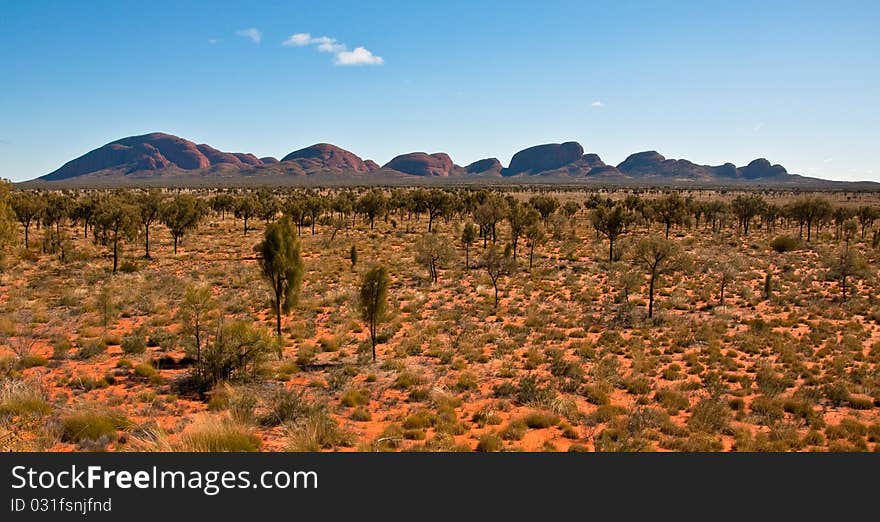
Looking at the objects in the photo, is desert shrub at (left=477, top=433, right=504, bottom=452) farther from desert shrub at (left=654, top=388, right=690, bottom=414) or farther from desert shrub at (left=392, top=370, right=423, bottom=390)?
desert shrub at (left=654, top=388, right=690, bottom=414)

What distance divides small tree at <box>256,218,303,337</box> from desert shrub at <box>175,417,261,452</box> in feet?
33.3

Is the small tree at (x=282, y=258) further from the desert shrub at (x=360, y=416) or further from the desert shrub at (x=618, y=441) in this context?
the desert shrub at (x=618, y=441)

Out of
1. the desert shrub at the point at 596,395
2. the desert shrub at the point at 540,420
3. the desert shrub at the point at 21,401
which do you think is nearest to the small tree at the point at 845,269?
the desert shrub at the point at 596,395

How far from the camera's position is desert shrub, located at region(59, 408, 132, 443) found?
11.6 meters

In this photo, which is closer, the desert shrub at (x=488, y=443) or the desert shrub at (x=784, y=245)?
the desert shrub at (x=488, y=443)

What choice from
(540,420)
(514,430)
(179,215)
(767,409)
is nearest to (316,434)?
(514,430)

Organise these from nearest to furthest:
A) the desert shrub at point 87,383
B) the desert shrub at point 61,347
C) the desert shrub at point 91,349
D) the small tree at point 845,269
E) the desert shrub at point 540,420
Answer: the desert shrub at point 540,420 < the desert shrub at point 87,383 < the desert shrub at point 61,347 < the desert shrub at point 91,349 < the small tree at point 845,269

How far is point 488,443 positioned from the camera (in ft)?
39.2

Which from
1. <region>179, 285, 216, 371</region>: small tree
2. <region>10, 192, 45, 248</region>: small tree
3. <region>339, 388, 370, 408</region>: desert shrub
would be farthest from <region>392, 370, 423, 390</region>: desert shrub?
<region>10, 192, 45, 248</region>: small tree

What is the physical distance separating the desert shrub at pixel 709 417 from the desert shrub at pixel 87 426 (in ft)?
48.5

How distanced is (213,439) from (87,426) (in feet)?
13.1

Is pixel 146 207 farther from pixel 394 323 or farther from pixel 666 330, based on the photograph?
pixel 666 330

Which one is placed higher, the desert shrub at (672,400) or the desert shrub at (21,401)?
the desert shrub at (21,401)

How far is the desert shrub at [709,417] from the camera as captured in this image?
13.4m
